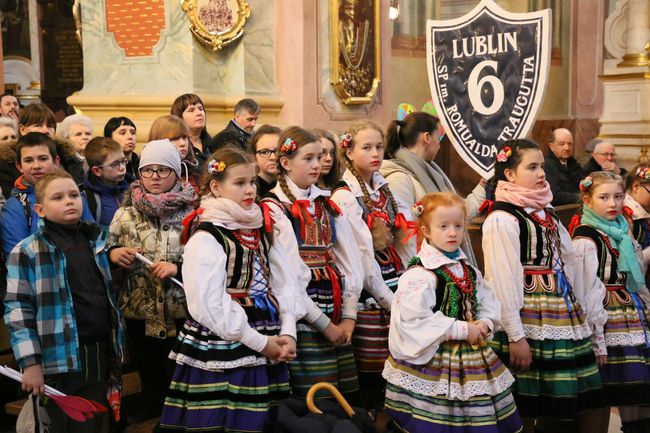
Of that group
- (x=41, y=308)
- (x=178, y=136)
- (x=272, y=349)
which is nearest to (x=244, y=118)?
(x=178, y=136)

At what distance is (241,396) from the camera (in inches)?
157

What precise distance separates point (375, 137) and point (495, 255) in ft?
2.94

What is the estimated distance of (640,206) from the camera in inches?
232

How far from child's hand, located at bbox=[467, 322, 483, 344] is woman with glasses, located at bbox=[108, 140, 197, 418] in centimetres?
141

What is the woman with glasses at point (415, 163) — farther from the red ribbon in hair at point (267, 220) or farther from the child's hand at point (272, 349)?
the child's hand at point (272, 349)

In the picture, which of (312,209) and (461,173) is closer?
(312,209)

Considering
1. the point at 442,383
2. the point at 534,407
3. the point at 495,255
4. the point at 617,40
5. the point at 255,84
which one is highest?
the point at 617,40

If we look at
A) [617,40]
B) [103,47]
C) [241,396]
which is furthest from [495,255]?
[617,40]

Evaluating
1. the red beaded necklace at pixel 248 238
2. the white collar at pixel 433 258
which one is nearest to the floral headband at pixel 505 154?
the white collar at pixel 433 258

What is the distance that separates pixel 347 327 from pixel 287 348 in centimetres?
54

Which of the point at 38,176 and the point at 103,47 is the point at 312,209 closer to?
the point at 38,176

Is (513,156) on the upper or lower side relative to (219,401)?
upper

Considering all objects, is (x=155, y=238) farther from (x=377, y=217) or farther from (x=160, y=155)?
(x=377, y=217)

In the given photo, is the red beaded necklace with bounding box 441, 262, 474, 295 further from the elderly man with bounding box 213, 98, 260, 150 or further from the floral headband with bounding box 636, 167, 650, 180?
the elderly man with bounding box 213, 98, 260, 150
